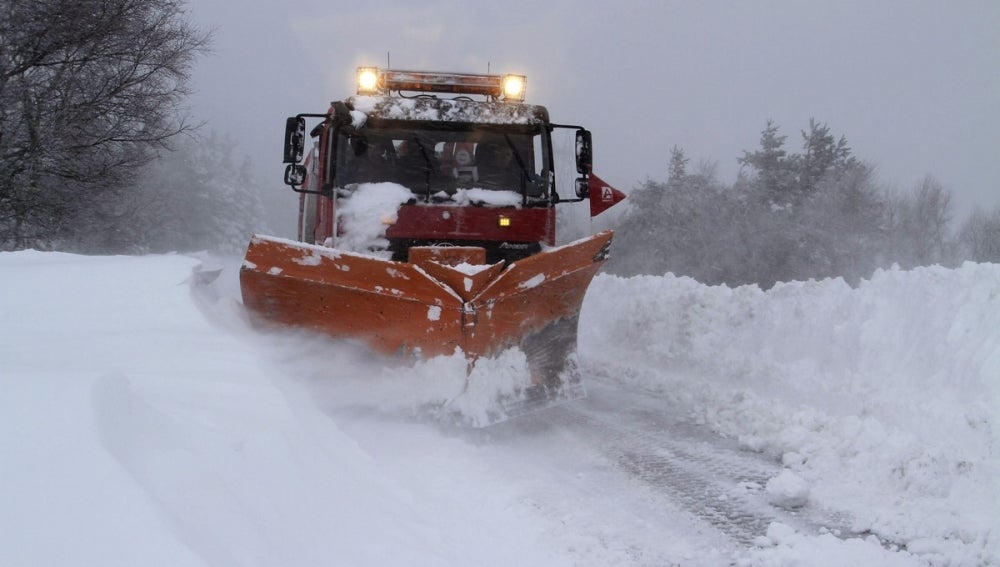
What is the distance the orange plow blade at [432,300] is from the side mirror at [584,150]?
58.6 inches

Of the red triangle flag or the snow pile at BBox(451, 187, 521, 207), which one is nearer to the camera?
the snow pile at BBox(451, 187, 521, 207)

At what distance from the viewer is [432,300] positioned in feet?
14.6

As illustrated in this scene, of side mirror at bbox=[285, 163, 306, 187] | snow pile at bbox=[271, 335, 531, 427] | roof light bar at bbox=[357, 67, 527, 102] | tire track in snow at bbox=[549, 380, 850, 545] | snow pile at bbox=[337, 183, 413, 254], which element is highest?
roof light bar at bbox=[357, 67, 527, 102]

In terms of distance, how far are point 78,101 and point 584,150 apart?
959cm

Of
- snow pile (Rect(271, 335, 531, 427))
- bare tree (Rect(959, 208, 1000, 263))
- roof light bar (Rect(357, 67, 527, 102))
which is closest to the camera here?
snow pile (Rect(271, 335, 531, 427))

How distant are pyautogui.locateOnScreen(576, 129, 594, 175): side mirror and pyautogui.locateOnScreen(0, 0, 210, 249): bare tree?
28.8 feet

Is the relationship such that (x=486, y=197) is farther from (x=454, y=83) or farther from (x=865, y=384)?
(x=865, y=384)

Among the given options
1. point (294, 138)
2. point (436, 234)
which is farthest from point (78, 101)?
point (436, 234)

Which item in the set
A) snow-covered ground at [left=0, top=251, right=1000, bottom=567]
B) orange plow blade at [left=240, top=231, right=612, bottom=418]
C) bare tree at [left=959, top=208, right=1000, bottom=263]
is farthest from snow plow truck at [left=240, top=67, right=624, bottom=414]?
bare tree at [left=959, top=208, right=1000, bottom=263]

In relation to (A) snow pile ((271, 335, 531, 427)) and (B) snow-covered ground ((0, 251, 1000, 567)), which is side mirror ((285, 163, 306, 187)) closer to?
(B) snow-covered ground ((0, 251, 1000, 567))

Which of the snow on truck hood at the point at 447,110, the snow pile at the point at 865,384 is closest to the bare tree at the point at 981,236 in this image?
the snow pile at the point at 865,384

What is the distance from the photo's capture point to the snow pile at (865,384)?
3.27 meters

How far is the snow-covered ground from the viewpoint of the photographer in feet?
5.58

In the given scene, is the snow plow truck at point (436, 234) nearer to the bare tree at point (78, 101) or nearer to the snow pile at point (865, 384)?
the snow pile at point (865, 384)
